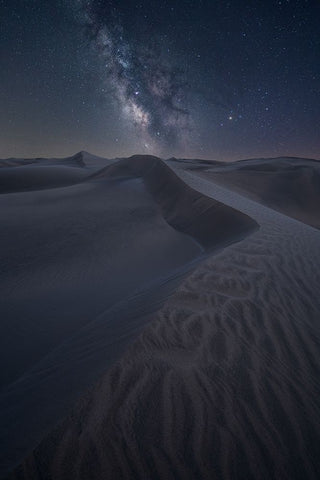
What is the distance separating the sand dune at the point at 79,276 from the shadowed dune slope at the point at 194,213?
30 mm

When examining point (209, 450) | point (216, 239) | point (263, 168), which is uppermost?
point (263, 168)

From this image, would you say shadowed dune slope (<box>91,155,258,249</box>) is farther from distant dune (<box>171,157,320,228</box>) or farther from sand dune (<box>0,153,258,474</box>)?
distant dune (<box>171,157,320,228</box>)

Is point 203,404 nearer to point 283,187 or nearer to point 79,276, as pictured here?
point 79,276

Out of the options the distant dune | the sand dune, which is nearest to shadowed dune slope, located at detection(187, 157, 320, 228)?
the distant dune

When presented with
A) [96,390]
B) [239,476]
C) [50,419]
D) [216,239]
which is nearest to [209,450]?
[239,476]

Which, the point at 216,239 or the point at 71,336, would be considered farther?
the point at 216,239

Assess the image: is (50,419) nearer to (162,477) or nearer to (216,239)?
(162,477)

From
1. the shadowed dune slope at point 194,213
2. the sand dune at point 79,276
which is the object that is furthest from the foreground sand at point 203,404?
the shadowed dune slope at point 194,213

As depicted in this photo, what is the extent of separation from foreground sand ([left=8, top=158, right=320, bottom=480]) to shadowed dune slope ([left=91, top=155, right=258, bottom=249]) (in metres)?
2.25

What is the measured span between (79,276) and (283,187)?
1225 cm

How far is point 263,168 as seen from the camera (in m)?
15.1

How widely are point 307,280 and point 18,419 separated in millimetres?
3107

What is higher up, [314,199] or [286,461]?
[314,199]

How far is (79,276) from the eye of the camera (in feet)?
10.6
